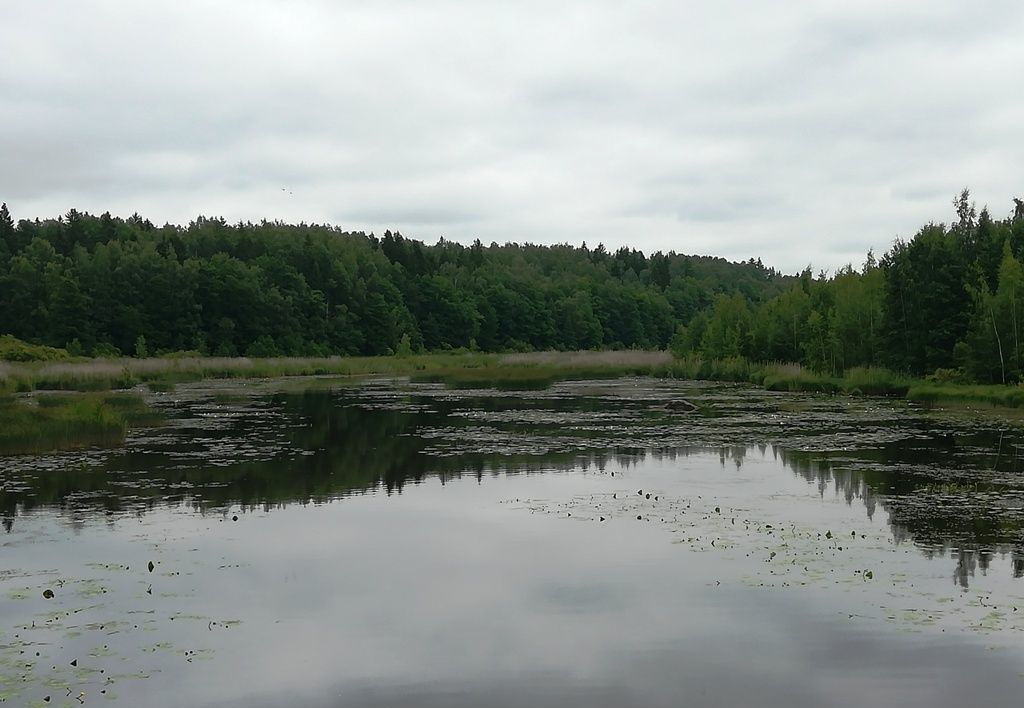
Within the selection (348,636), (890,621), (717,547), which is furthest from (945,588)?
(348,636)

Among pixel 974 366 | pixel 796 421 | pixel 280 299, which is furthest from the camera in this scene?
pixel 280 299

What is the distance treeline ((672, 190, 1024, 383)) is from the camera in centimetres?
4956

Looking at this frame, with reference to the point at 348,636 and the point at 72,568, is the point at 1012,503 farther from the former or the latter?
the point at 72,568

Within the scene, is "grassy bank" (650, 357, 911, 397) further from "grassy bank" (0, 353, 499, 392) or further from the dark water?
"grassy bank" (0, 353, 499, 392)

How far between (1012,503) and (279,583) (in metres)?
15.4

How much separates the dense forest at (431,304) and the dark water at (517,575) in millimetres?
28399

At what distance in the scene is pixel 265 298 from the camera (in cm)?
12356

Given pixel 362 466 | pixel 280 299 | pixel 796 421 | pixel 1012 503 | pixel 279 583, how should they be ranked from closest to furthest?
pixel 279 583 < pixel 1012 503 < pixel 362 466 < pixel 796 421 < pixel 280 299

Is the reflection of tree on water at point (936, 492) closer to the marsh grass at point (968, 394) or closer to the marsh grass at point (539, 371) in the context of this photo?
the marsh grass at point (968, 394)

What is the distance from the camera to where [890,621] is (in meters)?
12.2

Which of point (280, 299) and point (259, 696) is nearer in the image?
point (259, 696)

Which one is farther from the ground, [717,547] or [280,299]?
[280,299]

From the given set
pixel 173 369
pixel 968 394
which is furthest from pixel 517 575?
pixel 173 369

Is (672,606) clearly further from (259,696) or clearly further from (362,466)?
(362,466)
